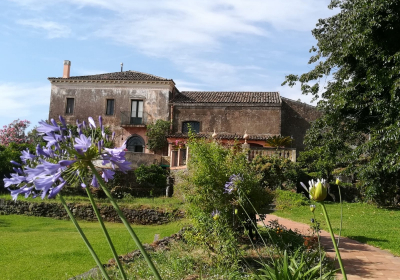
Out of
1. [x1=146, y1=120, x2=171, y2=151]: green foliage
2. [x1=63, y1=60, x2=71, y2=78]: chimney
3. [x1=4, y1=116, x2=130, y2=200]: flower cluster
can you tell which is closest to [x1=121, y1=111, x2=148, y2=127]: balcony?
[x1=146, y1=120, x2=171, y2=151]: green foliage

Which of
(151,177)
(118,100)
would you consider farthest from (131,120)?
(151,177)

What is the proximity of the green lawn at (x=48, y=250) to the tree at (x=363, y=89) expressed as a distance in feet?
24.5

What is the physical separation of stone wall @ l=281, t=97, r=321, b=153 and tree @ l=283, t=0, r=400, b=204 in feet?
31.0

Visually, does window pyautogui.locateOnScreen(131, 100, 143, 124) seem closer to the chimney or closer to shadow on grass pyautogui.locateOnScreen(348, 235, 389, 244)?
the chimney

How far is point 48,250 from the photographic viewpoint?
9.75 m

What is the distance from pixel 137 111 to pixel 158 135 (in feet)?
10.5

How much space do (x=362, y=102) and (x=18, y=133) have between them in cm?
2915

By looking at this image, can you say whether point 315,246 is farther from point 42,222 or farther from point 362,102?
point 42,222

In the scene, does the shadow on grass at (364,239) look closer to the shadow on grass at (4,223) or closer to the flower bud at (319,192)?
the flower bud at (319,192)

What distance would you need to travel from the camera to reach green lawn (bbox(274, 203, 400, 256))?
941cm

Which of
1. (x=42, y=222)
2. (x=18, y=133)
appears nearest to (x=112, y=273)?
(x=42, y=222)

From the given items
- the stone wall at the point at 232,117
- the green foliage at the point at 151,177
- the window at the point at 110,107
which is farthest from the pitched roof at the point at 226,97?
the green foliage at the point at 151,177

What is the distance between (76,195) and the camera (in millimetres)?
20281

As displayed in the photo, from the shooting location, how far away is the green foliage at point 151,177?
21.1 metres
